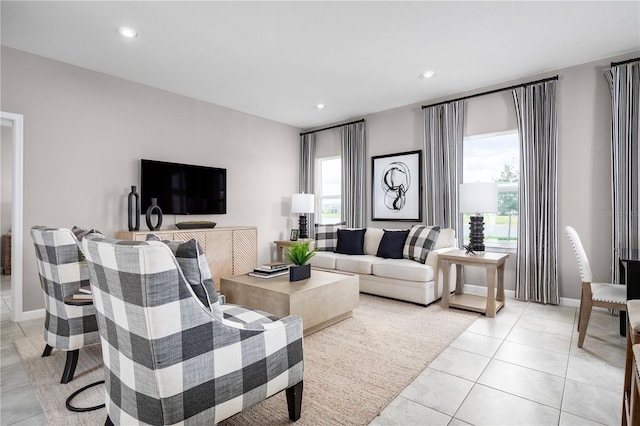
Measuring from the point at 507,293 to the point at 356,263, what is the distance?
5.95 feet

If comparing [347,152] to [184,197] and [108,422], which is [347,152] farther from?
[108,422]

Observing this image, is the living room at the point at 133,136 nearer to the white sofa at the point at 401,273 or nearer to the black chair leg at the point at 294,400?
the white sofa at the point at 401,273

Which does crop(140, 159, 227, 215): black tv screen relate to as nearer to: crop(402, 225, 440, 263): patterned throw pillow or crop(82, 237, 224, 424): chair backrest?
crop(402, 225, 440, 263): patterned throw pillow

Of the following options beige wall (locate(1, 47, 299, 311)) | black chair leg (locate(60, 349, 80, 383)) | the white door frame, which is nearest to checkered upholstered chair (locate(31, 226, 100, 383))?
black chair leg (locate(60, 349, 80, 383))

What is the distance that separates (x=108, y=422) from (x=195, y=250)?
0.86m

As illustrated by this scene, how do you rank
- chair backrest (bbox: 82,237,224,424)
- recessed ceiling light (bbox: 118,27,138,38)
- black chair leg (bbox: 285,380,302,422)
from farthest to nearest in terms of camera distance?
recessed ceiling light (bbox: 118,27,138,38)
black chair leg (bbox: 285,380,302,422)
chair backrest (bbox: 82,237,224,424)

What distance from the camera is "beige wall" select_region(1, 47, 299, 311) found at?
128 inches

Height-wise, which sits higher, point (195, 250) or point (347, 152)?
point (347, 152)

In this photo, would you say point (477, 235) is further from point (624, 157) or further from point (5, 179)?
point (5, 179)

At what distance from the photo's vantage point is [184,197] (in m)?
4.42

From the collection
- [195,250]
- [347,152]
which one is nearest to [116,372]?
[195,250]

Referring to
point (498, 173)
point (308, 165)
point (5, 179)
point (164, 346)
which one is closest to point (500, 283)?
point (498, 173)

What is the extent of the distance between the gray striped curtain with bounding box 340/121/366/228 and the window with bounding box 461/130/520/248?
1.55m

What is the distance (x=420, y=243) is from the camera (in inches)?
154
